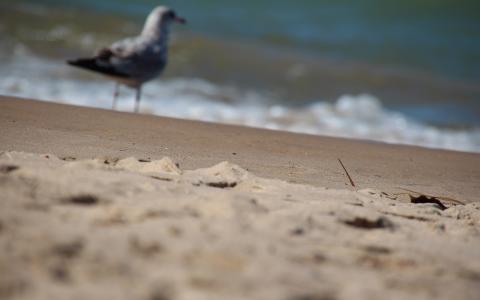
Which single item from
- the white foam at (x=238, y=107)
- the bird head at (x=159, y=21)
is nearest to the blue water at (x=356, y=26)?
the white foam at (x=238, y=107)

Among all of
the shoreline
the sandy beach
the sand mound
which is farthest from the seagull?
the sand mound

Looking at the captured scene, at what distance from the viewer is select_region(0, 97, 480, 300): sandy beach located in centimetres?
180

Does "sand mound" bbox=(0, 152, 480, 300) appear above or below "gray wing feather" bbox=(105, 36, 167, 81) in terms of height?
below

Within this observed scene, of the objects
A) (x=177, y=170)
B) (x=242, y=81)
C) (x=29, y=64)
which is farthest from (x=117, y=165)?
(x=242, y=81)

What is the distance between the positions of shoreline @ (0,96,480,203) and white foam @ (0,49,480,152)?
2.44 m

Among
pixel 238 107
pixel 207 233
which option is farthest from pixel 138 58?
pixel 207 233

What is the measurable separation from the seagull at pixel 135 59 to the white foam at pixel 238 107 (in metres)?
0.76

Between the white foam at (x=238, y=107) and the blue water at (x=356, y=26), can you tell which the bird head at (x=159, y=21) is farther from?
the blue water at (x=356, y=26)

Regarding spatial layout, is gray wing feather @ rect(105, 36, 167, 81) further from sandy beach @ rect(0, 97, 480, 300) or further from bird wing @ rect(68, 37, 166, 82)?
sandy beach @ rect(0, 97, 480, 300)

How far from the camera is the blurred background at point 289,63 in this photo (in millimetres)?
8508

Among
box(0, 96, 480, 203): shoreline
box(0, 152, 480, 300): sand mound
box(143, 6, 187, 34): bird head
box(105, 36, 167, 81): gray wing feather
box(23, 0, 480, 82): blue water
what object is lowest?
box(0, 152, 480, 300): sand mound

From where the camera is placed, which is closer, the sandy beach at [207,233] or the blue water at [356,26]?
the sandy beach at [207,233]

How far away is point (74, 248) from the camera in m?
1.90

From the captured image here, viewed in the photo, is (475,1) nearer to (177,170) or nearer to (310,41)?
(310,41)
